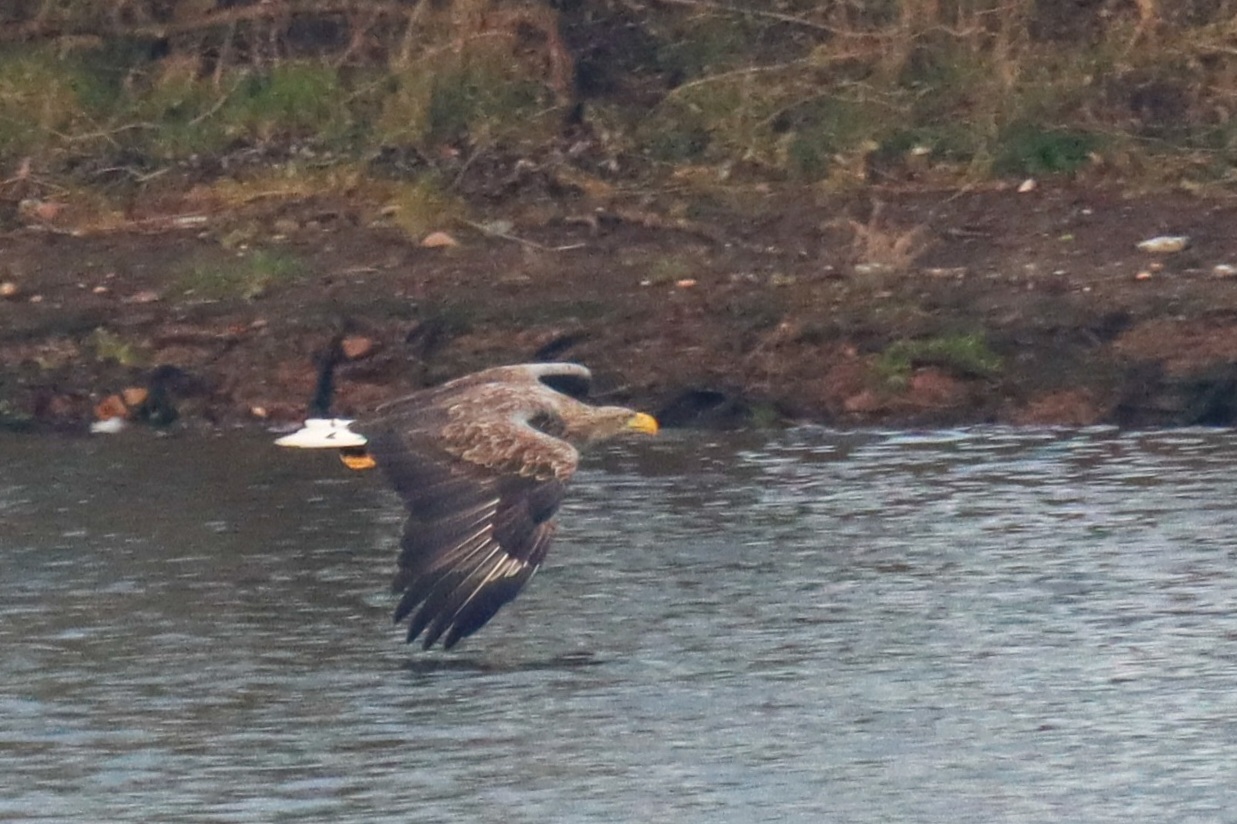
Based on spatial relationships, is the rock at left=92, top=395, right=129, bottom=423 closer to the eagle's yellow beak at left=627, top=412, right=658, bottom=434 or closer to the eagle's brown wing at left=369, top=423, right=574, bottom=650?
the eagle's yellow beak at left=627, top=412, right=658, bottom=434

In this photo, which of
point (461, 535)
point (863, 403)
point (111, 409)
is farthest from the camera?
point (111, 409)

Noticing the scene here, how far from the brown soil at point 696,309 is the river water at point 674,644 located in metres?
0.38

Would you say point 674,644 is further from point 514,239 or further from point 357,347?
point 514,239

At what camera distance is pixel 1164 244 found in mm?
11984

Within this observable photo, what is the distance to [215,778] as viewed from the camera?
6.94 meters

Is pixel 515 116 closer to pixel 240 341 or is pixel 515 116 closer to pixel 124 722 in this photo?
pixel 240 341

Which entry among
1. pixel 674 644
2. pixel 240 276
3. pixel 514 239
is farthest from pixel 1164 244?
pixel 674 644

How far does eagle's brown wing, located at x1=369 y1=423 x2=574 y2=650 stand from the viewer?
734 cm

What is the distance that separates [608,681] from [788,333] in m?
3.96

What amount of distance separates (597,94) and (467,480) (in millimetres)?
6307

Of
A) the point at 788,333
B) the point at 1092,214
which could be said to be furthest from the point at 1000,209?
the point at 788,333

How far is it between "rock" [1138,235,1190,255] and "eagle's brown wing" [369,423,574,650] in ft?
15.8

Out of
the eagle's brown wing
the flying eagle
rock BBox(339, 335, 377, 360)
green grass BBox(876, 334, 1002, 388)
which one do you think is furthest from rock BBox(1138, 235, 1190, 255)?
the eagle's brown wing

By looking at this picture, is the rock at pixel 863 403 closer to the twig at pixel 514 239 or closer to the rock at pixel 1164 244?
the rock at pixel 1164 244
